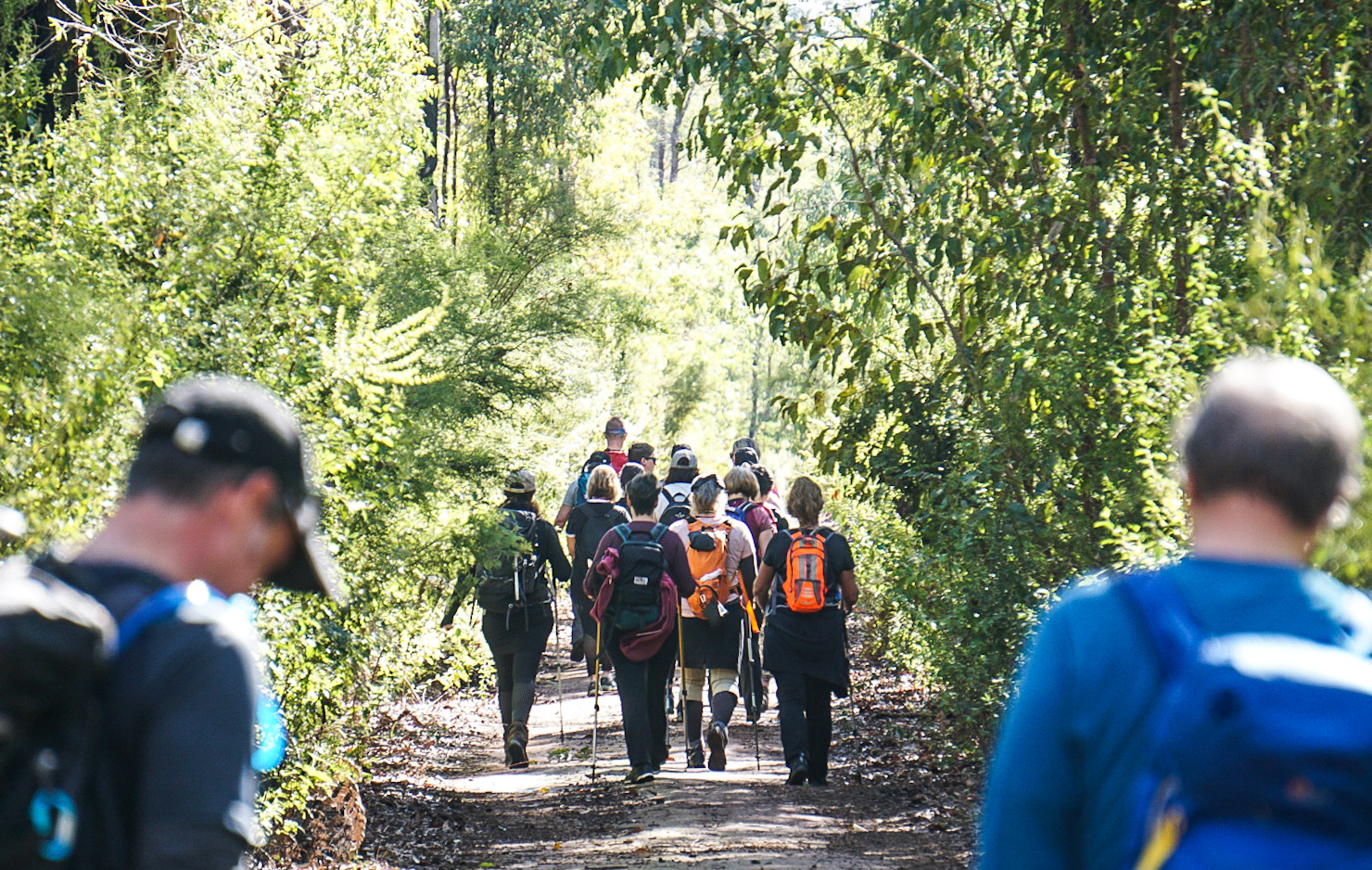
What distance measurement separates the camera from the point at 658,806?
9.63 metres

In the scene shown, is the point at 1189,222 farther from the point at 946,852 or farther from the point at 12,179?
the point at 12,179

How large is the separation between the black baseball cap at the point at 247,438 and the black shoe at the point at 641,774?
8467 mm

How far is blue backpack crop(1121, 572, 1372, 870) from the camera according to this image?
1.78 m

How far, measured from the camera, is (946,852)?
345 inches

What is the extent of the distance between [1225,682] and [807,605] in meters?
8.18

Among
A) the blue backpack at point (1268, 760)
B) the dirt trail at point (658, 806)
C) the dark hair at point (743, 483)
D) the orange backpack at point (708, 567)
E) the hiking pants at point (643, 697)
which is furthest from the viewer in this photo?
the dark hair at point (743, 483)

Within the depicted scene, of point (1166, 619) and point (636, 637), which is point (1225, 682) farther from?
point (636, 637)

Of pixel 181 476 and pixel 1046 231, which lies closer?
pixel 181 476

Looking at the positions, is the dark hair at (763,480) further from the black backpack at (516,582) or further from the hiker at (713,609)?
the black backpack at (516,582)

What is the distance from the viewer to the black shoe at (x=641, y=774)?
10469 mm

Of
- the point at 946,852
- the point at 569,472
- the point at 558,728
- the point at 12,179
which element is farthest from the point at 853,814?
the point at 569,472

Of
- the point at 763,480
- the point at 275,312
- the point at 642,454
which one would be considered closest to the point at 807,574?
the point at 763,480

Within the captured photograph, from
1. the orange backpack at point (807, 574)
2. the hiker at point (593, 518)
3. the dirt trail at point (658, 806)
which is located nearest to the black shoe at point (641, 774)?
the dirt trail at point (658, 806)

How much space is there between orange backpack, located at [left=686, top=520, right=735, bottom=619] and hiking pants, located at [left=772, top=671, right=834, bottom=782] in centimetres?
79
